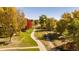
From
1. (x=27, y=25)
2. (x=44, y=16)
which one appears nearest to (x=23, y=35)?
(x=27, y=25)

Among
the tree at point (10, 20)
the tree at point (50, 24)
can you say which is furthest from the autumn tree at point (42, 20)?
the tree at point (10, 20)

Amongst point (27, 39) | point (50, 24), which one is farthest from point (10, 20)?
point (50, 24)

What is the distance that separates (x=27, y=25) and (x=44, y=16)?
16 cm

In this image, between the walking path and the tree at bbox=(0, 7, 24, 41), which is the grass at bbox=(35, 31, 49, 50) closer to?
the walking path

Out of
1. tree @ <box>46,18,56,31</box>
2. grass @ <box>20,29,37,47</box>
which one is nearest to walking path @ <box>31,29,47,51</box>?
grass @ <box>20,29,37,47</box>

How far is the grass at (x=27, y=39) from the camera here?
7.32ft

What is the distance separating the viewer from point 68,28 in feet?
7.38

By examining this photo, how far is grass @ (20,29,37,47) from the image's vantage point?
223 centimetres

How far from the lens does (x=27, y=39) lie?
88.1 inches

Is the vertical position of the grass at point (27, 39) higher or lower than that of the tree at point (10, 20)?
lower

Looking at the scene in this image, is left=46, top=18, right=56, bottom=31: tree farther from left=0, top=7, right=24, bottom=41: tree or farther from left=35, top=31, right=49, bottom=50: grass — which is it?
left=0, top=7, right=24, bottom=41: tree

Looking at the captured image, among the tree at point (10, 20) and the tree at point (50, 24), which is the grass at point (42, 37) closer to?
the tree at point (50, 24)

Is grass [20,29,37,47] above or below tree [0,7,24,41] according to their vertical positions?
below
